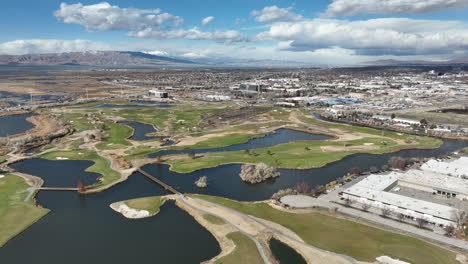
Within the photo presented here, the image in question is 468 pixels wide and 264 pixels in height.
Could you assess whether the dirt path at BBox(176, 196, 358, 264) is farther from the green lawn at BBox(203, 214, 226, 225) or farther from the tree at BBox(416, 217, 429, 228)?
the tree at BBox(416, 217, 429, 228)

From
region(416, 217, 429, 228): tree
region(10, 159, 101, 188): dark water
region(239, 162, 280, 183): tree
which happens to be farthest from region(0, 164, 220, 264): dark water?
region(416, 217, 429, 228): tree

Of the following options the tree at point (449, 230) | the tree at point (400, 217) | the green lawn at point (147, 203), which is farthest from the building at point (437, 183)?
the green lawn at point (147, 203)

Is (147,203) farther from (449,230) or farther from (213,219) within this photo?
(449,230)

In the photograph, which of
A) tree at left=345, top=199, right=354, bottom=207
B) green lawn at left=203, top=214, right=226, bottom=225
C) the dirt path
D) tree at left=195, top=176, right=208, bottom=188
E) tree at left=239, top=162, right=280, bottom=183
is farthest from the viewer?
tree at left=239, top=162, right=280, bottom=183

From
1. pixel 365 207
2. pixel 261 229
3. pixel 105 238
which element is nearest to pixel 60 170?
pixel 105 238

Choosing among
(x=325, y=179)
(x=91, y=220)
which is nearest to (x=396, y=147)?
(x=325, y=179)

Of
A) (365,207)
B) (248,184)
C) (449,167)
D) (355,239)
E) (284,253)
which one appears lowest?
(284,253)
